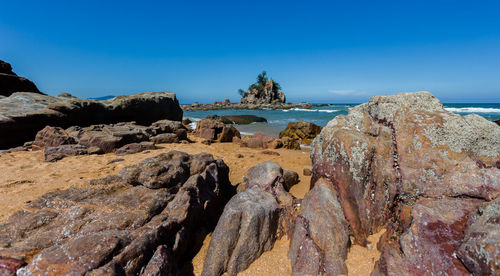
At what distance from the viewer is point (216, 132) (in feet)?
43.5

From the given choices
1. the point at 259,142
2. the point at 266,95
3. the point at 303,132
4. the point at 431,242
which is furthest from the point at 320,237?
the point at 266,95

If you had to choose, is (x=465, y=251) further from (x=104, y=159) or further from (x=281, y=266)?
(x=104, y=159)

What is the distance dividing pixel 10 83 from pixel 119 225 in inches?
700

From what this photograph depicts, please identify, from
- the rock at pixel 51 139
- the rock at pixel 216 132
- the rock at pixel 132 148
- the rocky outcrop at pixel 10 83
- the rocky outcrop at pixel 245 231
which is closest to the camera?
the rocky outcrop at pixel 245 231

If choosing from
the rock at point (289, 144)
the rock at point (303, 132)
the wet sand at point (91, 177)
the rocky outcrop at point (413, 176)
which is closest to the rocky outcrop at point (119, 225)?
the wet sand at point (91, 177)

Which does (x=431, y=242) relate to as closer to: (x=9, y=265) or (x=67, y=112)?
(x=9, y=265)

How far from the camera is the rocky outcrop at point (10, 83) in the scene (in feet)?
42.5

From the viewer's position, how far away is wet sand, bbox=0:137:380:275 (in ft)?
9.52

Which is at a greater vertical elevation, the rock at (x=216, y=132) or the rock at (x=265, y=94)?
the rock at (x=265, y=94)

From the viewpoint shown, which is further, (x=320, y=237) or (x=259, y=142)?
(x=259, y=142)

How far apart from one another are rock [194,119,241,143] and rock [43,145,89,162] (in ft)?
20.3

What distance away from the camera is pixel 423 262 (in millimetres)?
2145

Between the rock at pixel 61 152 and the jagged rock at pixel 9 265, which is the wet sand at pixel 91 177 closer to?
the rock at pixel 61 152

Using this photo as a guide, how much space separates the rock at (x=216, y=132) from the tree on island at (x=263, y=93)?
222 ft
